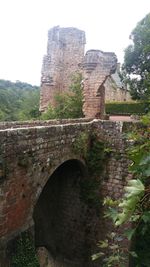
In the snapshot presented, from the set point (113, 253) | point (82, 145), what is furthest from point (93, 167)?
point (113, 253)

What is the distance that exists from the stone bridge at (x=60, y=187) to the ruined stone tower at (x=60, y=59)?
30.8 feet

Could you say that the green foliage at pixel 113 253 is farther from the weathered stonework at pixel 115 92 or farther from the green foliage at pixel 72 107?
the weathered stonework at pixel 115 92

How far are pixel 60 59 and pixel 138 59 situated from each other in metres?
5.33

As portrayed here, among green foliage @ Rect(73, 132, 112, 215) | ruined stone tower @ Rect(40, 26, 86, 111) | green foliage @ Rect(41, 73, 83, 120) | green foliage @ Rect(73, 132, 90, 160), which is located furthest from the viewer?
ruined stone tower @ Rect(40, 26, 86, 111)

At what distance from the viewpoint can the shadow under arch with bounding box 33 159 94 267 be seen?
32.2 feet

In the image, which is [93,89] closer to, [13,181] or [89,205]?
[89,205]

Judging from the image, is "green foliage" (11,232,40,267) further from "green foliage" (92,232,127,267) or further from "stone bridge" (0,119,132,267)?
"green foliage" (92,232,127,267)

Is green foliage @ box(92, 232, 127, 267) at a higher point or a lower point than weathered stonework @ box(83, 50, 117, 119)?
lower

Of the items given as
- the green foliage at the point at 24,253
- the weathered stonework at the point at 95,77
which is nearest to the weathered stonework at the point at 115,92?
the weathered stonework at the point at 95,77

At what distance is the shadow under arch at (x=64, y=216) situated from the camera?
983 cm

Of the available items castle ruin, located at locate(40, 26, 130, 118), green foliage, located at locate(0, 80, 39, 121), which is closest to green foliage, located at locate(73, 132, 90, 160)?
castle ruin, located at locate(40, 26, 130, 118)

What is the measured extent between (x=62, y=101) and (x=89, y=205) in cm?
975

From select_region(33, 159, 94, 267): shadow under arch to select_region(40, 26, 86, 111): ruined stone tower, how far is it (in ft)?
35.1

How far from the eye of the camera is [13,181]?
6.04 m
